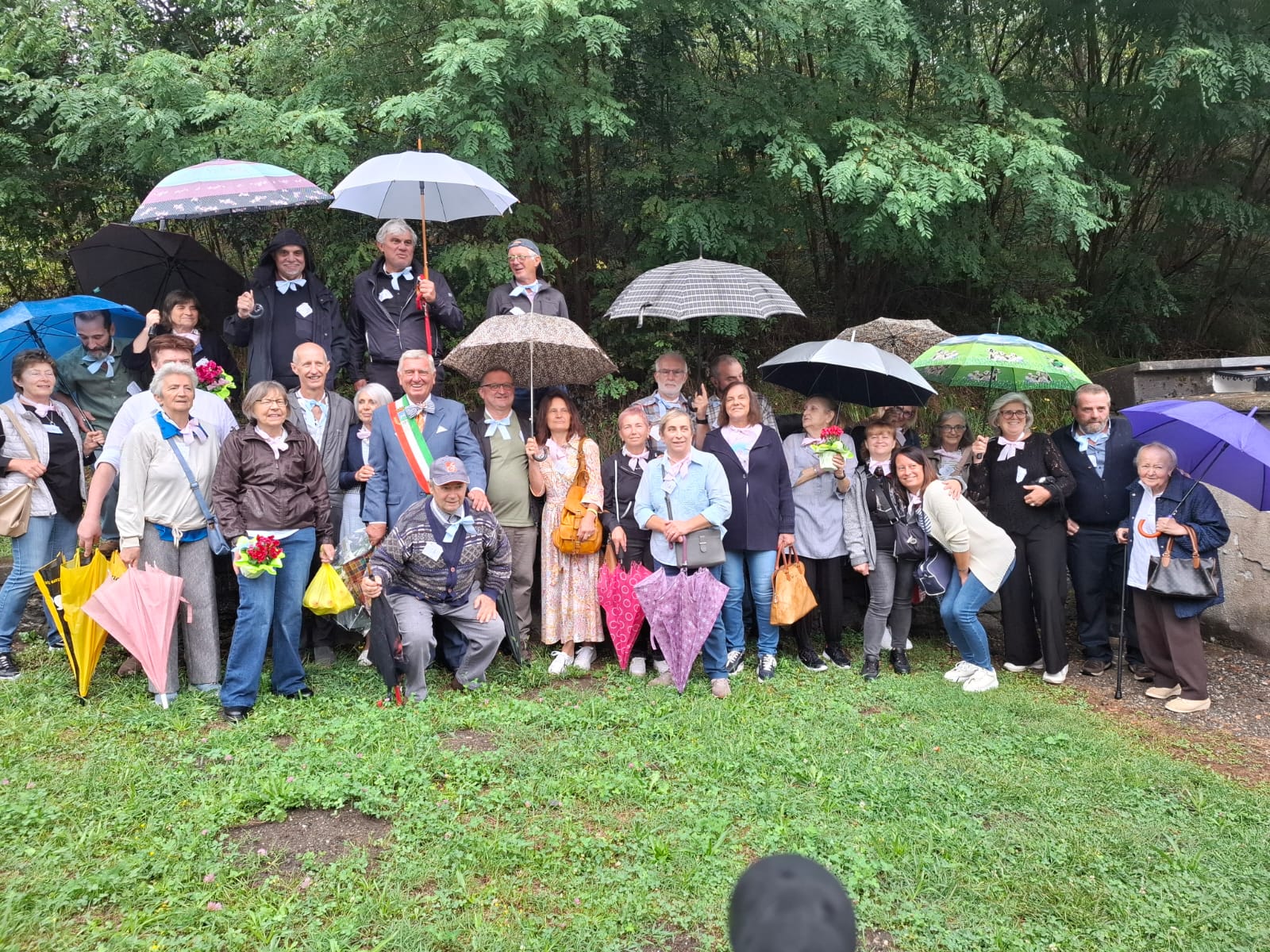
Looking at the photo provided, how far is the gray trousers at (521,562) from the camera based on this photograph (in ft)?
19.9

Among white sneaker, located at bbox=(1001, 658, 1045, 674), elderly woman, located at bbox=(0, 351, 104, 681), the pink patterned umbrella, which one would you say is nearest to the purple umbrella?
the pink patterned umbrella

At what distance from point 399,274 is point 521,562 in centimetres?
221

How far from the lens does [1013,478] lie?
20.4 ft

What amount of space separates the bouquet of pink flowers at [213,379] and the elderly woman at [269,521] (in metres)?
0.69

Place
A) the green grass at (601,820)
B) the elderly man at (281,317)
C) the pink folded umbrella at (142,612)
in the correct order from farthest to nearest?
1. the elderly man at (281,317)
2. the pink folded umbrella at (142,612)
3. the green grass at (601,820)

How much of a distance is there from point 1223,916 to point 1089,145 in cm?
836

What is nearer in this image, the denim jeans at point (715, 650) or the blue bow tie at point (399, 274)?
the denim jeans at point (715, 650)

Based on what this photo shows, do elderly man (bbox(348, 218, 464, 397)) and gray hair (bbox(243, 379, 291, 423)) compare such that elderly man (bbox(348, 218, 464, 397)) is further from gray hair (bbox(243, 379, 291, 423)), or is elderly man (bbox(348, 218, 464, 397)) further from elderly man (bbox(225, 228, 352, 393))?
gray hair (bbox(243, 379, 291, 423))

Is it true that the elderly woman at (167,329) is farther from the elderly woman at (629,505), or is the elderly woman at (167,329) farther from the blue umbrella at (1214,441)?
the blue umbrella at (1214,441)

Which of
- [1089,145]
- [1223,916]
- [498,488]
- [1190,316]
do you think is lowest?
[1223,916]

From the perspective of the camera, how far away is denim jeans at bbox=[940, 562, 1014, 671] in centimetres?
583

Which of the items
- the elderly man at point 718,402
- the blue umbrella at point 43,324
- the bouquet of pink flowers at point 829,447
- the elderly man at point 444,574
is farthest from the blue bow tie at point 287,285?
the bouquet of pink flowers at point 829,447

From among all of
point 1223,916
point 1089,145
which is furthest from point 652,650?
point 1089,145

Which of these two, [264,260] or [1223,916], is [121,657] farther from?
[1223,916]
